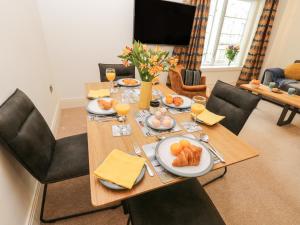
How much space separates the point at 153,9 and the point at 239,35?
2.83 metres

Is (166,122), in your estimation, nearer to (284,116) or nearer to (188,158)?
(188,158)

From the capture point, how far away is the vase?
4.06ft

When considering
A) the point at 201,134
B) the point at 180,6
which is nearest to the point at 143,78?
the point at 201,134

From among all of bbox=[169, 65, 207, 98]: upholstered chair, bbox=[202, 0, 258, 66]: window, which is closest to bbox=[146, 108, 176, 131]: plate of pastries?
bbox=[169, 65, 207, 98]: upholstered chair

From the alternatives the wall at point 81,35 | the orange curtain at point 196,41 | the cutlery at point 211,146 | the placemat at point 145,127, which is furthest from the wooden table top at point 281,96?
the wall at point 81,35

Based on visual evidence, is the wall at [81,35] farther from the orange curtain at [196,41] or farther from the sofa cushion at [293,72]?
the sofa cushion at [293,72]

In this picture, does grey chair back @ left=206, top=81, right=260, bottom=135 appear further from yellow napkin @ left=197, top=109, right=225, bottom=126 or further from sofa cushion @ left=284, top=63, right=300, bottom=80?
sofa cushion @ left=284, top=63, right=300, bottom=80

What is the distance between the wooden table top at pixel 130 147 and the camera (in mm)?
686

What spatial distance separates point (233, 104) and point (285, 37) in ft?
13.8

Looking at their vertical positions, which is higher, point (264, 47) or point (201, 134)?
point (264, 47)

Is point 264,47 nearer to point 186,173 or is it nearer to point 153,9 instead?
point 153,9

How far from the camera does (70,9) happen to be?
2398 millimetres

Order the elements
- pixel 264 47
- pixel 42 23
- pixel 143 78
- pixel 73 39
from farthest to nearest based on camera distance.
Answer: pixel 264 47 < pixel 73 39 < pixel 42 23 < pixel 143 78

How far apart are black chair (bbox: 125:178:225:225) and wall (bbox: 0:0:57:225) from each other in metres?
0.66
